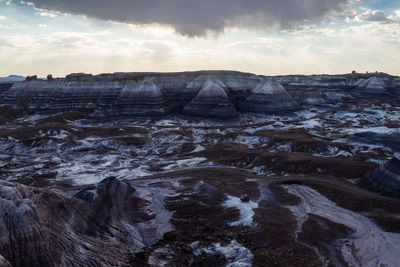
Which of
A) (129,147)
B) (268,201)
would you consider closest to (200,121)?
(129,147)

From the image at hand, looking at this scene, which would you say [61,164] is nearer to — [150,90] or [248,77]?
[150,90]

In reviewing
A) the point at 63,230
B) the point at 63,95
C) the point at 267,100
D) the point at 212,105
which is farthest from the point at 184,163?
the point at 63,95

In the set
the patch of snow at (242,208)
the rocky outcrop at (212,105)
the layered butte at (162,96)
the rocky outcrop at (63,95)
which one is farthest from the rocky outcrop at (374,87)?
the patch of snow at (242,208)

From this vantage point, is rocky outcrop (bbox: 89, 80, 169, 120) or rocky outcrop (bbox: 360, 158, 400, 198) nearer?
rocky outcrop (bbox: 360, 158, 400, 198)

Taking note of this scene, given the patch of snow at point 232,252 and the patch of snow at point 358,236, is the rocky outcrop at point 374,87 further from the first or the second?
the patch of snow at point 232,252

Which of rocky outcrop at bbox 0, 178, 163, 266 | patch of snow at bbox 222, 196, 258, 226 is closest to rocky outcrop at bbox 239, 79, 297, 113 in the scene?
patch of snow at bbox 222, 196, 258, 226

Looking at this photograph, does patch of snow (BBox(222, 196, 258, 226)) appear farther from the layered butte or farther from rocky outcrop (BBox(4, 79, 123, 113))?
rocky outcrop (BBox(4, 79, 123, 113))
